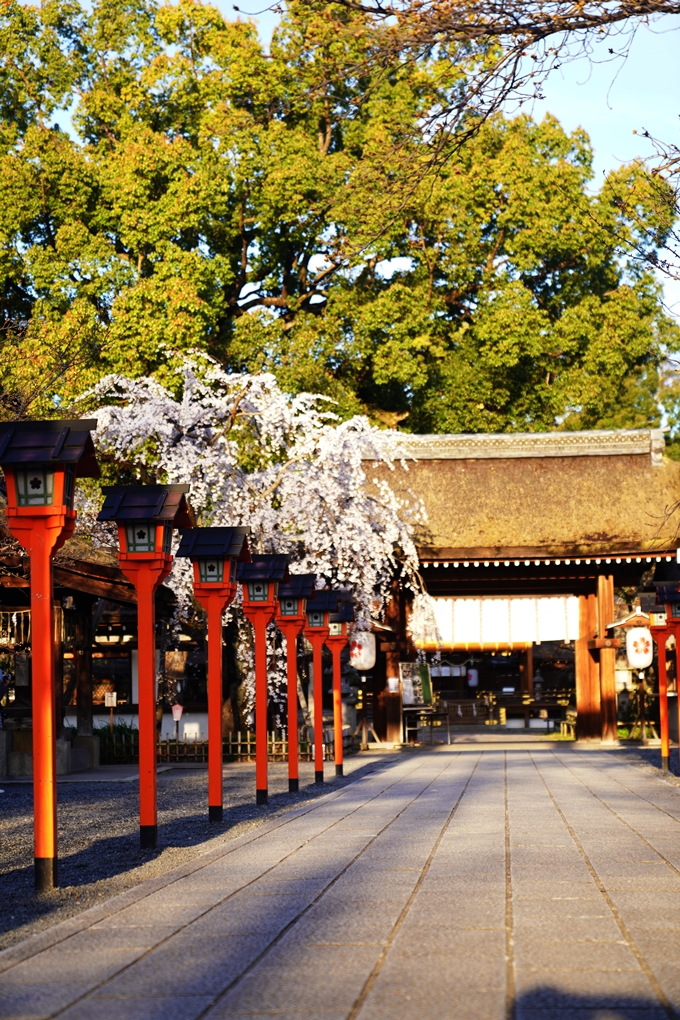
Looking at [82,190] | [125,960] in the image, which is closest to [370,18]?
[125,960]

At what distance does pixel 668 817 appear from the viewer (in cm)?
1057

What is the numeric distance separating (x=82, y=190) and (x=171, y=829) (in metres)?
A: 21.4

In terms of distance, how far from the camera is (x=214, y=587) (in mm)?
11320

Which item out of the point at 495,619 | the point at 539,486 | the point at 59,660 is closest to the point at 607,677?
the point at 495,619

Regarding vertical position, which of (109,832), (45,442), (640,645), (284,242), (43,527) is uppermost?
(284,242)

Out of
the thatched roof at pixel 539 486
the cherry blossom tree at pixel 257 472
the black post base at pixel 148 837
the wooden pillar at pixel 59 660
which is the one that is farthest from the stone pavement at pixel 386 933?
the thatched roof at pixel 539 486

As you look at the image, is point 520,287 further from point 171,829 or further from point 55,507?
point 55,507

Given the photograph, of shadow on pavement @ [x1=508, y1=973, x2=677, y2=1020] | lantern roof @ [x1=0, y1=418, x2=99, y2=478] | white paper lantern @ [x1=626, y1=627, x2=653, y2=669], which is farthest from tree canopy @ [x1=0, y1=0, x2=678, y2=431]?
shadow on pavement @ [x1=508, y1=973, x2=677, y2=1020]

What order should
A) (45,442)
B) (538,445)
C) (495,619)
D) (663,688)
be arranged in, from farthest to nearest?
(538,445), (495,619), (663,688), (45,442)

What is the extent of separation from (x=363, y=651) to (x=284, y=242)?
41.1ft

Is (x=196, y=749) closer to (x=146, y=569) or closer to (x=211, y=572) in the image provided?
(x=211, y=572)

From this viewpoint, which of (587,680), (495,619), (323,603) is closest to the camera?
(323,603)

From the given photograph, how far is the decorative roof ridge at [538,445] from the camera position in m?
27.6

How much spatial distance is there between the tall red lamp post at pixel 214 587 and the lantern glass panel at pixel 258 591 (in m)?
1.76
